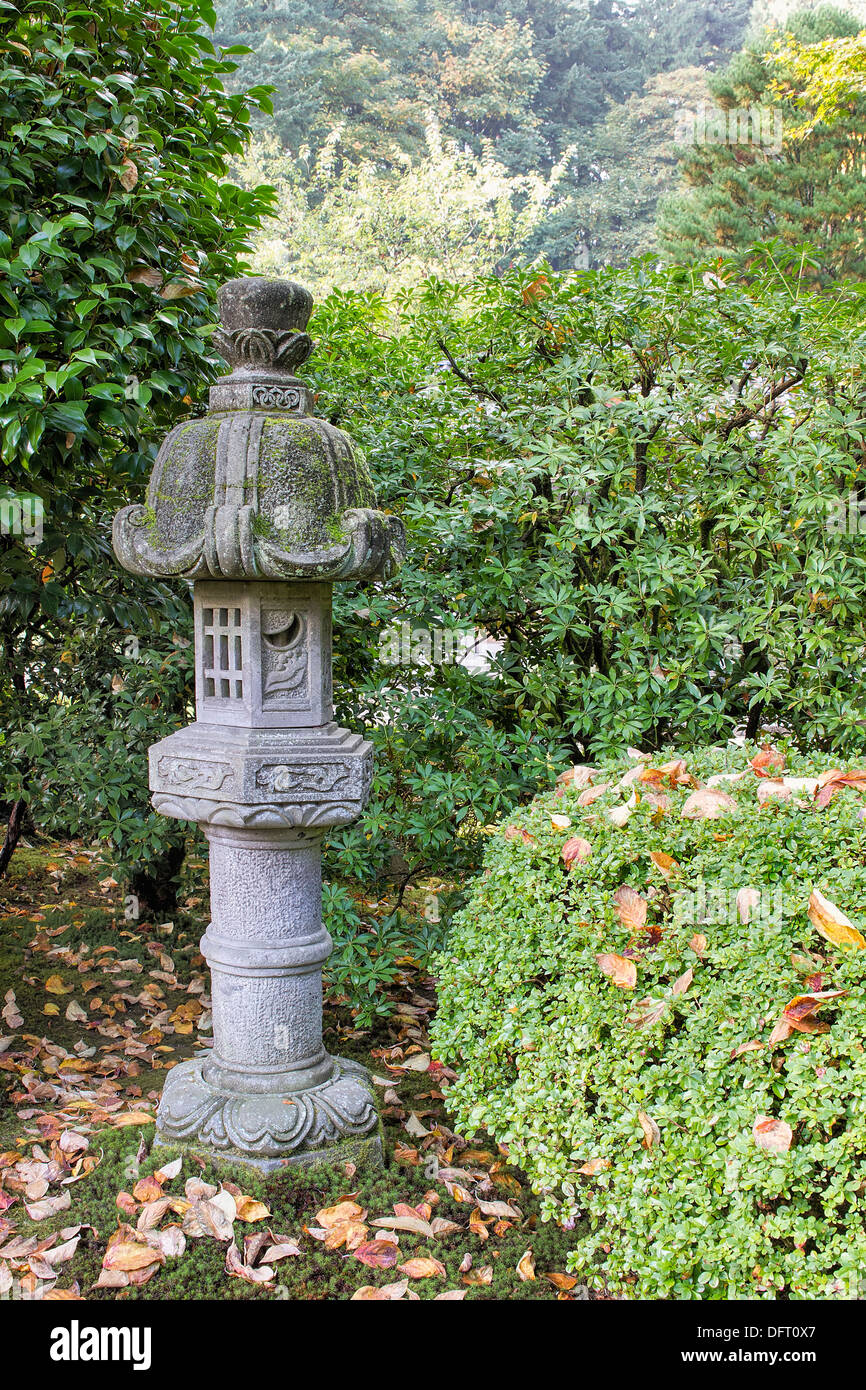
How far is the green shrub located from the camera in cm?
195

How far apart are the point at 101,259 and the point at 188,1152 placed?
8.17 feet

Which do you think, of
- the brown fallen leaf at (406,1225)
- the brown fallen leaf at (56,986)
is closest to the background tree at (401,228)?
the brown fallen leaf at (56,986)

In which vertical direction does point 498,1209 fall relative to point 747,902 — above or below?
below

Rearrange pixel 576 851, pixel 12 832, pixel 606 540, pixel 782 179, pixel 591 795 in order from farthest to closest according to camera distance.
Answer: pixel 782 179 → pixel 12 832 → pixel 606 540 → pixel 591 795 → pixel 576 851

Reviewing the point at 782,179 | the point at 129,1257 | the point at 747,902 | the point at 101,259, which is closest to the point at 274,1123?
the point at 129,1257

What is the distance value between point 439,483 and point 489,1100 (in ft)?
7.92

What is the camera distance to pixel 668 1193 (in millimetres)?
2078

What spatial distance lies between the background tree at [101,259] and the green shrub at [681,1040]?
66.6 inches

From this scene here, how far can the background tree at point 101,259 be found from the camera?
2.58m

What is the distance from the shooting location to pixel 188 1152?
2.76m

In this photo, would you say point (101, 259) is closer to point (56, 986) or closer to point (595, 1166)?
point (595, 1166)

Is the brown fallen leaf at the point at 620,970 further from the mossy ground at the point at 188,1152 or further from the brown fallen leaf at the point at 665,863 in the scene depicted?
the mossy ground at the point at 188,1152

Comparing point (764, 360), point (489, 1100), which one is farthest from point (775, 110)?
point (489, 1100)
